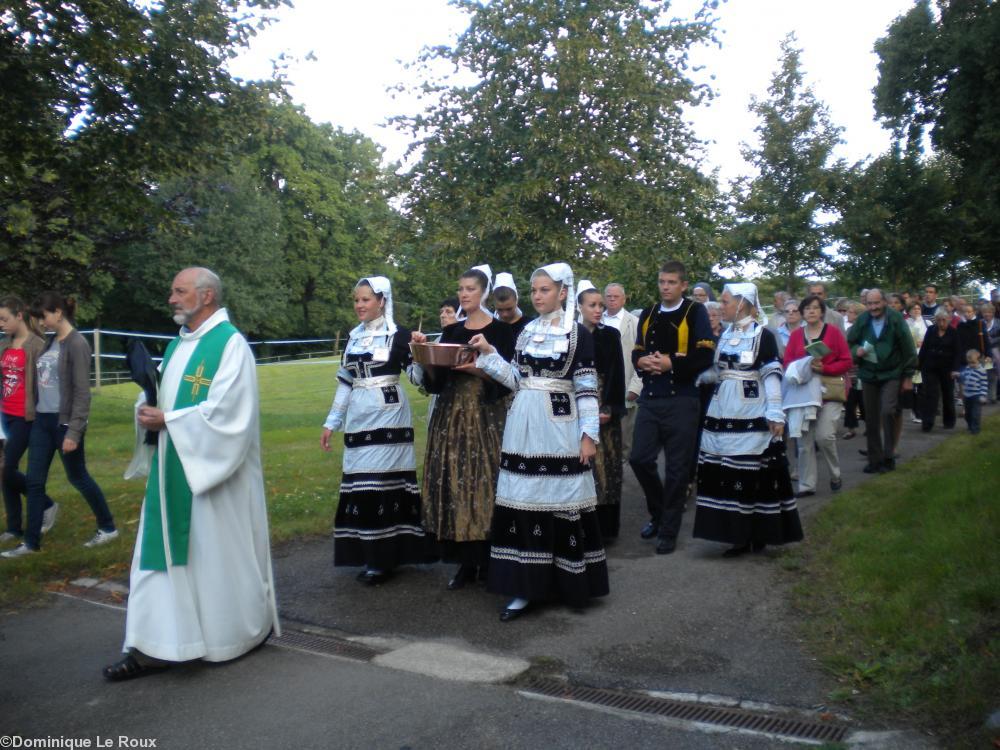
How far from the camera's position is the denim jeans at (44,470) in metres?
7.86

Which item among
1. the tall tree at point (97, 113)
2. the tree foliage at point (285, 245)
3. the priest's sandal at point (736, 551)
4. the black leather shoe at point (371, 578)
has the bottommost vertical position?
the black leather shoe at point (371, 578)

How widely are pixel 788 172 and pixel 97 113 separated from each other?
22230 millimetres

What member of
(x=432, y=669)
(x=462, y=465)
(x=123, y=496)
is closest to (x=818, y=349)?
(x=462, y=465)

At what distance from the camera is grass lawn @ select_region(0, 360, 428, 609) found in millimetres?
7391

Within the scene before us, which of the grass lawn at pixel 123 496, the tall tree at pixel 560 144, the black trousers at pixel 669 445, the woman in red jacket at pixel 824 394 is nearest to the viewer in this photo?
the grass lawn at pixel 123 496

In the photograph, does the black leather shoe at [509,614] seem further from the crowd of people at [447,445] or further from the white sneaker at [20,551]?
the white sneaker at [20,551]

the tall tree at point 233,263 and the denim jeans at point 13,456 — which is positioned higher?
the tall tree at point 233,263

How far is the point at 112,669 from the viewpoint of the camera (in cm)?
503

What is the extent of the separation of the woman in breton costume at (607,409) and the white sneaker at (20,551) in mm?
4823

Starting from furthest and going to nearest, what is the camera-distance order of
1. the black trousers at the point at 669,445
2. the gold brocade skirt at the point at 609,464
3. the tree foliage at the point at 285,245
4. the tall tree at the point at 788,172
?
the tree foliage at the point at 285,245 → the tall tree at the point at 788,172 → the gold brocade skirt at the point at 609,464 → the black trousers at the point at 669,445

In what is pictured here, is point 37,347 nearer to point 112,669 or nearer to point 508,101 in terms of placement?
point 112,669

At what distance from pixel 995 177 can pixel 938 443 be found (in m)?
17.5

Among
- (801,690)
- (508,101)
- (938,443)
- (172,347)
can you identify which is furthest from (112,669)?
(508,101)

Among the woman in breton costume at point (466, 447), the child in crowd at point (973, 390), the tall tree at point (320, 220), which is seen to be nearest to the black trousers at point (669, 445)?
the woman in breton costume at point (466, 447)
